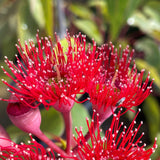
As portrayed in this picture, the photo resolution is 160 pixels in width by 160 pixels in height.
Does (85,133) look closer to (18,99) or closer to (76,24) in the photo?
(18,99)

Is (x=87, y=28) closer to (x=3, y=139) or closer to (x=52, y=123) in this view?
(x=52, y=123)

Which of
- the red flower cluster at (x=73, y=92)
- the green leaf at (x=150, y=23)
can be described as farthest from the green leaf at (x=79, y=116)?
the green leaf at (x=150, y=23)

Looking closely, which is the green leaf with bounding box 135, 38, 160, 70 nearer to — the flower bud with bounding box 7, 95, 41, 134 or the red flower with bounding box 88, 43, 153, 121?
the red flower with bounding box 88, 43, 153, 121

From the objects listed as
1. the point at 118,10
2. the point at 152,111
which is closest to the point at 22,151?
the point at 118,10

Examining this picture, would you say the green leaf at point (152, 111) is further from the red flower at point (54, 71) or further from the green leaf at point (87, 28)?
the red flower at point (54, 71)

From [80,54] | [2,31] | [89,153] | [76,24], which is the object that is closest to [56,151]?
[89,153]

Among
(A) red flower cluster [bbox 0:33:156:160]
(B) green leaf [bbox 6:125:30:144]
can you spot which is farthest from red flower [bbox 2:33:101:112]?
(B) green leaf [bbox 6:125:30:144]
